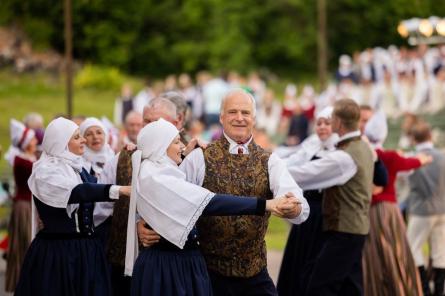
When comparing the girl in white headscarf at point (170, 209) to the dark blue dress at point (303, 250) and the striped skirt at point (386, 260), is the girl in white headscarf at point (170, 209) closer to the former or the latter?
the dark blue dress at point (303, 250)

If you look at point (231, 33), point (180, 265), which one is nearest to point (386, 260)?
point (180, 265)

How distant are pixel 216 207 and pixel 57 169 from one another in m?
1.31

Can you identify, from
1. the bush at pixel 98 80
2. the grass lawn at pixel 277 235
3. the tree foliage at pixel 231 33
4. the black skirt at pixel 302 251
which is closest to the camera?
the black skirt at pixel 302 251

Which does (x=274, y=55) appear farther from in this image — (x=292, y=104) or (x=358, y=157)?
(x=358, y=157)

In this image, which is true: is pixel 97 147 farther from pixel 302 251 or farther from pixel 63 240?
pixel 302 251

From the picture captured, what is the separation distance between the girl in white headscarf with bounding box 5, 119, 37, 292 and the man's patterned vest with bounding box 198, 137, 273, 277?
147 inches

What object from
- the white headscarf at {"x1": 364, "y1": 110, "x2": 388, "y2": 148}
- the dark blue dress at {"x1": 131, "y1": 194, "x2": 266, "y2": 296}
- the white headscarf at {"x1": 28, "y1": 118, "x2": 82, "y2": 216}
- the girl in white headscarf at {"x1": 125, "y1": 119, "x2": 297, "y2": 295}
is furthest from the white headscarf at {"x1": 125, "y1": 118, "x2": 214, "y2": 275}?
the white headscarf at {"x1": 364, "y1": 110, "x2": 388, "y2": 148}

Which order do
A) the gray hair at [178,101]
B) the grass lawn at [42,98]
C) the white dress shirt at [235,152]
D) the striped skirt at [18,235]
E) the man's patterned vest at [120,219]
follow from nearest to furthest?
the white dress shirt at [235,152] → the man's patterned vest at [120,219] → the gray hair at [178,101] → the striped skirt at [18,235] → the grass lawn at [42,98]

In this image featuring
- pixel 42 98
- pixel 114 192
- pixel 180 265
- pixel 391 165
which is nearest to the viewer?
pixel 180 265

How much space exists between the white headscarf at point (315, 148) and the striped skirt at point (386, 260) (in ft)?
2.44

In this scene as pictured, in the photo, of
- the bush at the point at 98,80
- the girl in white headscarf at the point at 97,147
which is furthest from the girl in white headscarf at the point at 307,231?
the bush at the point at 98,80

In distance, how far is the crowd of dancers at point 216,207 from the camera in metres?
6.29

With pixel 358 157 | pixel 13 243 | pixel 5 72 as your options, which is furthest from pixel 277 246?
pixel 5 72

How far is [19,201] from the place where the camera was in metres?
10.6
